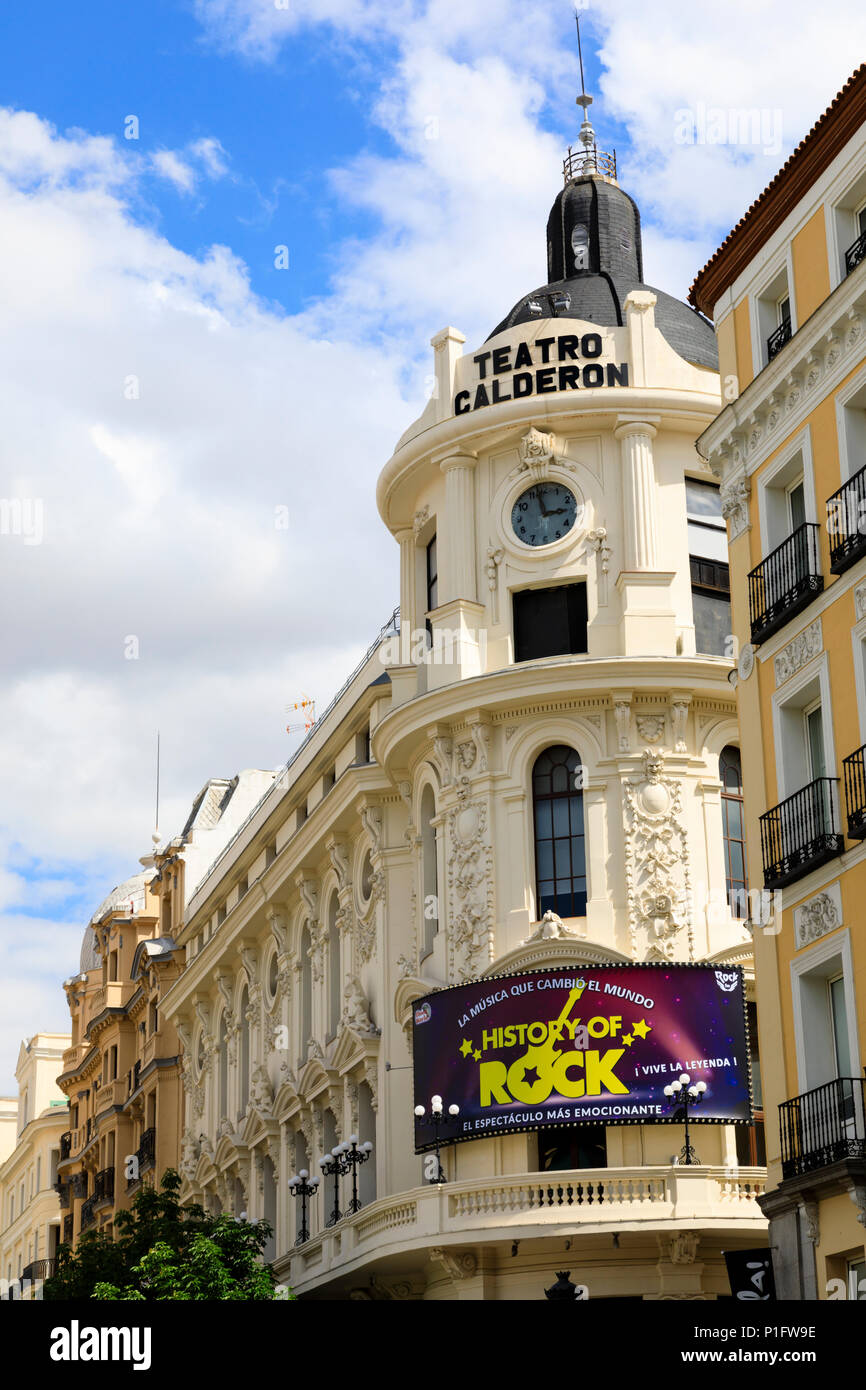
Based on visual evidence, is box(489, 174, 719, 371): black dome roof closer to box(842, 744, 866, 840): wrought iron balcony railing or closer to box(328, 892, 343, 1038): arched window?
box(328, 892, 343, 1038): arched window

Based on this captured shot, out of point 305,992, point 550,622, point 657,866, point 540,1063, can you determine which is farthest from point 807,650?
point 305,992

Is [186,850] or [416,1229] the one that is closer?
[416,1229]

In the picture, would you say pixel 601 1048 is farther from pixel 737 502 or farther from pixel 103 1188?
pixel 103 1188

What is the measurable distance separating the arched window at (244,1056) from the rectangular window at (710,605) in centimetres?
2296

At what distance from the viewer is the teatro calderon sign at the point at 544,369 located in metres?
45.6

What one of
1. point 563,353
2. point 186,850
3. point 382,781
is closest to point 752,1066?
point 382,781

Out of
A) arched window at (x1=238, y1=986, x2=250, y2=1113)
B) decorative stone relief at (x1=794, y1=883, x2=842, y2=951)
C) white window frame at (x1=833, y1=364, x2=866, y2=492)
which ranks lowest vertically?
decorative stone relief at (x1=794, y1=883, x2=842, y2=951)

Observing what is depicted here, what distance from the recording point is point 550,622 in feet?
149

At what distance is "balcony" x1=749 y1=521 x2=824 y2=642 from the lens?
30.6 m

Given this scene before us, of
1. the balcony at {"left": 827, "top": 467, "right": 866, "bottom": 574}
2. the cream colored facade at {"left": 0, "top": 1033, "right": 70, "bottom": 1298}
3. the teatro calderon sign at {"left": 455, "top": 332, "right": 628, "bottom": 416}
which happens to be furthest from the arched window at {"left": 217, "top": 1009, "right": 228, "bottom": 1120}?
the balcony at {"left": 827, "top": 467, "right": 866, "bottom": 574}

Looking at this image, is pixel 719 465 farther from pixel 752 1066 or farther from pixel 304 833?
pixel 304 833

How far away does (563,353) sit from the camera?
4594 cm

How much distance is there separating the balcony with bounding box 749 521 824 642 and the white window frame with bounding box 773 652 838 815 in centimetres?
96
